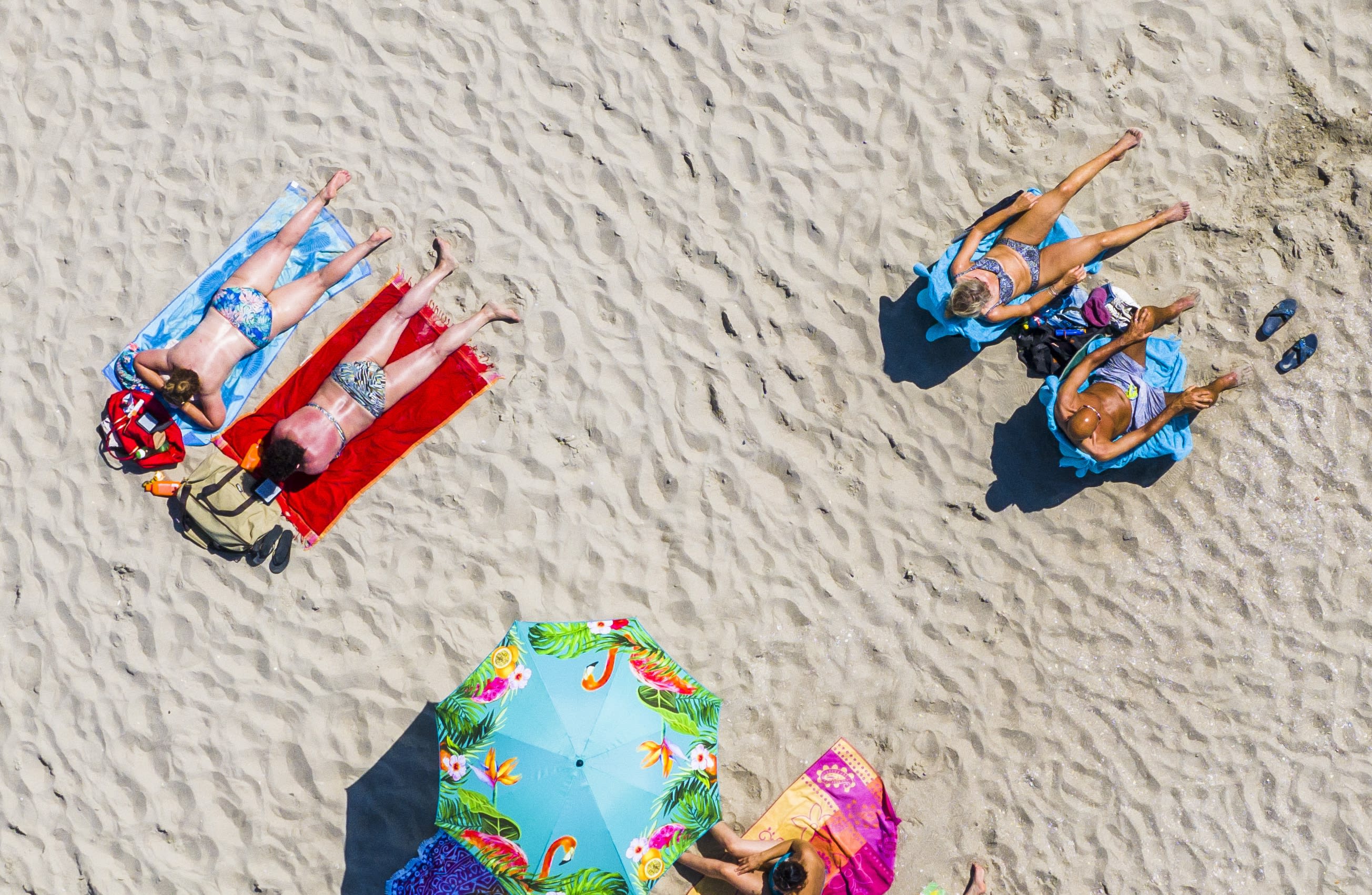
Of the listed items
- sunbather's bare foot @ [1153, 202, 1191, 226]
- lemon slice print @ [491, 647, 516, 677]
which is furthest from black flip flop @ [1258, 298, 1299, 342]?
lemon slice print @ [491, 647, 516, 677]

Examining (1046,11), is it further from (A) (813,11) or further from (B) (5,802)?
(B) (5,802)

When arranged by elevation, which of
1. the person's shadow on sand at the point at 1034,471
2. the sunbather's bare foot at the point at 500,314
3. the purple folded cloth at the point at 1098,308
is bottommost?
the sunbather's bare foot at the point at 500,314

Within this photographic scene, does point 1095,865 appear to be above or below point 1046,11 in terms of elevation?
below

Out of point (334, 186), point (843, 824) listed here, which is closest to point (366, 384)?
point (334, 186)

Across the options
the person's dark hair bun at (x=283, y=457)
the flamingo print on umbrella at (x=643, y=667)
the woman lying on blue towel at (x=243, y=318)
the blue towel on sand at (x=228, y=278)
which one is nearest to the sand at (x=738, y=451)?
the blue towel on sand at (x=228, y=278)

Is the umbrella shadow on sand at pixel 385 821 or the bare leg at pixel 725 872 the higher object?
the bare leg at pixel 725 872

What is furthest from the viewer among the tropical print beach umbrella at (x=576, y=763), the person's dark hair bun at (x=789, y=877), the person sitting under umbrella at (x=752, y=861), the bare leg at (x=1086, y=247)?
the bare leg at (x=1086, y=247)

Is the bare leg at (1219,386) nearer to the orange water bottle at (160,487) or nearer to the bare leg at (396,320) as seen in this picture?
the bare leg at (396,320)

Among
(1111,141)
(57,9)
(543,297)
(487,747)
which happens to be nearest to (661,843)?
(487,747)
